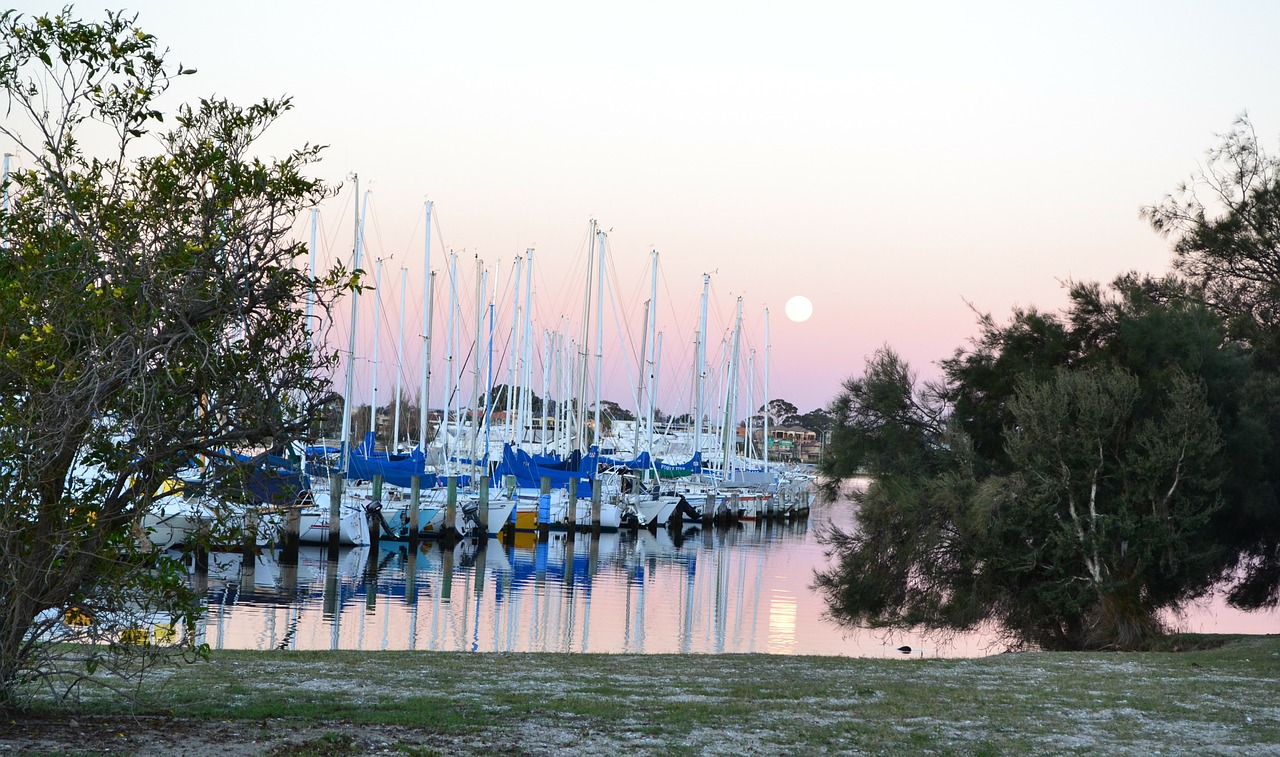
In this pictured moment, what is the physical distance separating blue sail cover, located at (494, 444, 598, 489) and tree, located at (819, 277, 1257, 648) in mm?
36031

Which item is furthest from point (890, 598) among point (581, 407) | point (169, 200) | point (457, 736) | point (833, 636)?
point (581, 407)

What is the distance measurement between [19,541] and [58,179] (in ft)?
9.41

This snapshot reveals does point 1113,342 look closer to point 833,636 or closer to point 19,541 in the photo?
point 833,636

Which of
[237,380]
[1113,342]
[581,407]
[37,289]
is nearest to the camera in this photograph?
[37,289]

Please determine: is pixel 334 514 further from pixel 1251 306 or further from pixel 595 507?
pixel 1251 306

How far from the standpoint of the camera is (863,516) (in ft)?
86.5

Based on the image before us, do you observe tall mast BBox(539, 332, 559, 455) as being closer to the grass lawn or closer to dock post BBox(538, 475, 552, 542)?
dock post BBox(538, 475, 552, 542)

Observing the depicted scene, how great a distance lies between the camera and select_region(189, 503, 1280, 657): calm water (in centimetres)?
2847

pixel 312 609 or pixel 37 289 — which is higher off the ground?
pixel 37 289

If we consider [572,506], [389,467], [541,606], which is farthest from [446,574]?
[572,506]

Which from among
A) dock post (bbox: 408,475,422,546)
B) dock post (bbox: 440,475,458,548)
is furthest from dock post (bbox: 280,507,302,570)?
dock post (bbox: 440,475,458,548)

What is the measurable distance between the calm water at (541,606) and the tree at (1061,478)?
2609mm

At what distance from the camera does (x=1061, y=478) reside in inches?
914

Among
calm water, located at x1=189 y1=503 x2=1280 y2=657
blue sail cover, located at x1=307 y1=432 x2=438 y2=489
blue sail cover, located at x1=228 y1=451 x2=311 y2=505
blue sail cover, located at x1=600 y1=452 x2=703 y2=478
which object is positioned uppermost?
blue sail cover, located at x1=600 y1=452 x2=703 y2=478
